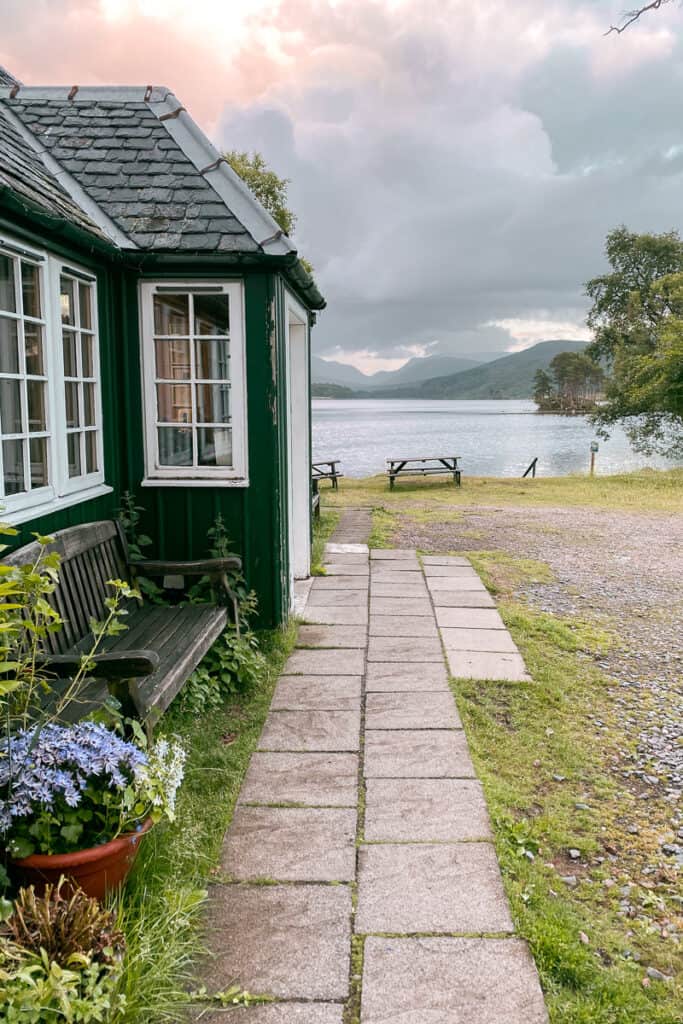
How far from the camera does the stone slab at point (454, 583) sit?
7.70m

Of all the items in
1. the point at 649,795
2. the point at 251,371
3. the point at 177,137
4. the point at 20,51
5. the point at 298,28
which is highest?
the point at 298,28

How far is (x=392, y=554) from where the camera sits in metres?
9.41

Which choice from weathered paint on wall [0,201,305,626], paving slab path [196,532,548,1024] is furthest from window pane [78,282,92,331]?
paving slab path [196,532,548,1024]

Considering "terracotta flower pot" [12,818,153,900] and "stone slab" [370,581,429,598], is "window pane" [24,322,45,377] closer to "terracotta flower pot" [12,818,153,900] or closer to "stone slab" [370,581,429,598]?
"terracotta flower pot" [12,818,153,900]

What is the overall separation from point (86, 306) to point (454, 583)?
4573 mm

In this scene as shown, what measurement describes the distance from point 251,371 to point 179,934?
148 inches

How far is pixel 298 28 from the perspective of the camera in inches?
365

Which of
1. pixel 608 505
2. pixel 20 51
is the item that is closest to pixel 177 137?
pixel 20 51

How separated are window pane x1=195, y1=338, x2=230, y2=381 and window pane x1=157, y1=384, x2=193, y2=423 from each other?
0.18 m

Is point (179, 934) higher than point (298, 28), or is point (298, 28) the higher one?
point (298, 28)

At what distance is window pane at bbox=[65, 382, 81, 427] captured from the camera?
15.4ft

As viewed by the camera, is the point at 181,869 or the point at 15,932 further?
the point at 181,869

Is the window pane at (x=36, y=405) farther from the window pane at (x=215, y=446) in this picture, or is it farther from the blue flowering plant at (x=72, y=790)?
the blue flowering plant at (x=72, y=790)

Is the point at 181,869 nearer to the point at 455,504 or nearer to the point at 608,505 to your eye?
the point at 455,504
